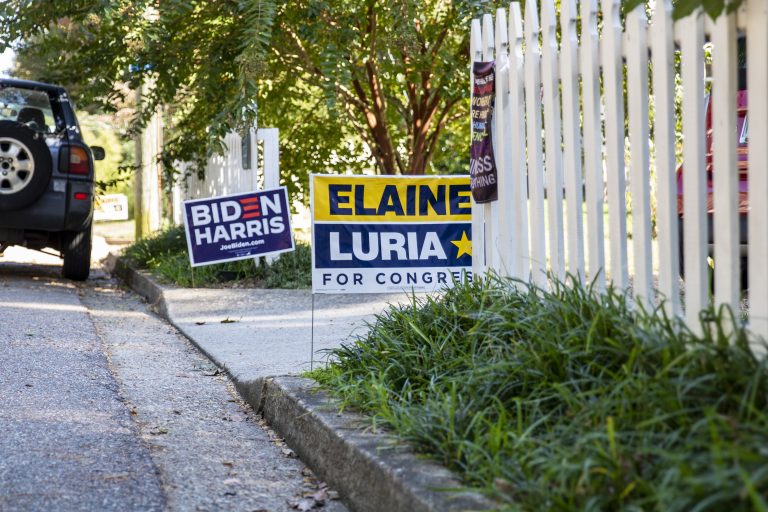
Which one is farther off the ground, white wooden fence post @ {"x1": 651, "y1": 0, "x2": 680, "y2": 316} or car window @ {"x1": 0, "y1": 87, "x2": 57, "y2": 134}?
car window @ {"x1": 0, "y1": 87, "x2": 57, "y2": 134}

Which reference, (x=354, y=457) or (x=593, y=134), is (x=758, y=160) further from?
(x=354, y=457)

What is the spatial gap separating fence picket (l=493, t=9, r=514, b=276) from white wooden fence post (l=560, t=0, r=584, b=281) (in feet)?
2.03

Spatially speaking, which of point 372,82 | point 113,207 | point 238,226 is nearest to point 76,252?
point 238,226

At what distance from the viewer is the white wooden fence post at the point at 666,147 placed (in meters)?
3.44

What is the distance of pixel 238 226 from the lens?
891 centimetres

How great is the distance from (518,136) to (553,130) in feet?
1.29

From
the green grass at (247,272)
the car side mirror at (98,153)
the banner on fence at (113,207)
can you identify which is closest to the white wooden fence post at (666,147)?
the green grass at (247,272)

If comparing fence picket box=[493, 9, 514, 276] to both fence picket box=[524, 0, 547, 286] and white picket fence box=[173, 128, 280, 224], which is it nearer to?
fence picket box=[524, 0, 547, 286]

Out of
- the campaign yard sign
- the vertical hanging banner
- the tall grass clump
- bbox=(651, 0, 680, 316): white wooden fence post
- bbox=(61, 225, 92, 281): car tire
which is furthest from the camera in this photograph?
bbox=(61, 225, 92, 281): car tire

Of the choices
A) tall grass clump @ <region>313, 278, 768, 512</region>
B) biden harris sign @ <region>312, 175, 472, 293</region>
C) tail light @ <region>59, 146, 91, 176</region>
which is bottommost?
tall grass clump @ <region>313, 278, 768, 512</region>

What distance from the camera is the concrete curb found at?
2.82 meters

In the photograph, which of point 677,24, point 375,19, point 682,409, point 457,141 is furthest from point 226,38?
point 682,409

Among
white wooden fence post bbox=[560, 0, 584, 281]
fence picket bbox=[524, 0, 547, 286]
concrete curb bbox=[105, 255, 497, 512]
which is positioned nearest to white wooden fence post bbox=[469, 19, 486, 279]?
fence picket bbox=[524, 0, 547, 286]

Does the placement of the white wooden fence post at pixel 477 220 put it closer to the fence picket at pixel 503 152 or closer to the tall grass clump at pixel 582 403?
the fence picket at pixel 503 152
